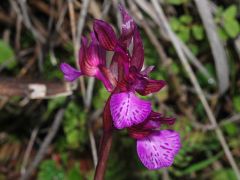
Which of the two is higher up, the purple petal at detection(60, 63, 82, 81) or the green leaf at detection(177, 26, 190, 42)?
the green leaf at detection(177, 26, 190, 42)

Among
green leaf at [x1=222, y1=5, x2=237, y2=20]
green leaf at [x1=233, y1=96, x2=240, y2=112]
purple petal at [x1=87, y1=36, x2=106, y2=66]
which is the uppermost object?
green leaf at [x1=222, y1=5, x2=237, y2=20]

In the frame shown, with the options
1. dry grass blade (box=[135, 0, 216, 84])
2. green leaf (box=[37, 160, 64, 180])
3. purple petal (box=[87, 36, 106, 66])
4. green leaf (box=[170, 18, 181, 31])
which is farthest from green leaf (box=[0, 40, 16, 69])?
purple petal (box=[87, 36, 106, 66])

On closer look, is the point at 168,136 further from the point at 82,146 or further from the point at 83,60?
the point at 82,146

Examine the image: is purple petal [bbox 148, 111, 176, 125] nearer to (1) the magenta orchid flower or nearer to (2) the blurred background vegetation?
(1) the magenta orchid flower

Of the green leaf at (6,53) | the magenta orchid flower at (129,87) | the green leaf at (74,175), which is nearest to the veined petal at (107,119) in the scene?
the magenta orchid flower at (129,87)

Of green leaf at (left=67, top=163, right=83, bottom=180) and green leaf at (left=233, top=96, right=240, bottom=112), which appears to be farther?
green leaf at (left=233, top=96, right=240, bottom=112)

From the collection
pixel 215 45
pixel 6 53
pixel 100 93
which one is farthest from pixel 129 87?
pixel 6 53

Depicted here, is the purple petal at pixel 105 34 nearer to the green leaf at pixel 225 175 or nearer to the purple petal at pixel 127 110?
the purple petal at pixel 127 110

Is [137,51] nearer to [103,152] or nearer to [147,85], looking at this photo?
[147,85]
